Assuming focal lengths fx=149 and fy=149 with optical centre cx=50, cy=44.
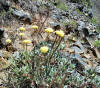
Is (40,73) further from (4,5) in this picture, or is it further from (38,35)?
(4,5)

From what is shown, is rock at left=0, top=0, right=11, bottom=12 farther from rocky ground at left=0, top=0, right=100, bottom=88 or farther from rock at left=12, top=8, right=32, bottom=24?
rock at left=12, top=8, right=32, bottom=24

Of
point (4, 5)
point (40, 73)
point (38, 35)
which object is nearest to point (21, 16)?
point (4, 5)

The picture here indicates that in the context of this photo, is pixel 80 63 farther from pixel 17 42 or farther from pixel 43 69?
pixel 17 42

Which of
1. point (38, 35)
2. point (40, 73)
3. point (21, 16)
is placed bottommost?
point (38, 35)

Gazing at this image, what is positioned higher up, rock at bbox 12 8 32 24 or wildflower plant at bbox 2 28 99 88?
rock at bbox 12 8 32 24

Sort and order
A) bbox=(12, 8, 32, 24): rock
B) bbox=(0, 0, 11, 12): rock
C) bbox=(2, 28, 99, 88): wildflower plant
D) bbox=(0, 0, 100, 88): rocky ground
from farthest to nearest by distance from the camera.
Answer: bbox=(12, 8, 32, 24): rock, bbox=(0, 0, 11, 12): rock, bbox=(0, 0, 100, 88): rocky ground, bbox=(2, 28, 99, 88): wildflower plant

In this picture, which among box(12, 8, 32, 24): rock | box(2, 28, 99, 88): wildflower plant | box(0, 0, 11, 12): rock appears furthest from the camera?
box(12, 8, 32, 24): rock

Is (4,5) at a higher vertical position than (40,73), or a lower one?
higher

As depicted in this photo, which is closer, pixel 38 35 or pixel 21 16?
pixel 38 35

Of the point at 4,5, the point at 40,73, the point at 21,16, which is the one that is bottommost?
the point at 40,73

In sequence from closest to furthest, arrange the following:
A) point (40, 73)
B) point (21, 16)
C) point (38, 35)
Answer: point (40, 73) → point (38, 35) → point (21, 16)

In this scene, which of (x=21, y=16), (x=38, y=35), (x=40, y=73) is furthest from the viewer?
(x=21, y=16)

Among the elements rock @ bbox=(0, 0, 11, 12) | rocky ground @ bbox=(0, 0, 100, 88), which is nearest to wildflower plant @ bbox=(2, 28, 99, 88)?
rocky ground @ bbox=(0, 0, 100, 88)
